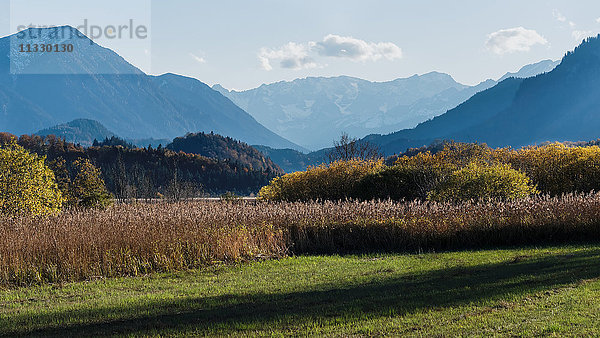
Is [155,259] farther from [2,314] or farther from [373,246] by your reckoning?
[373,246]

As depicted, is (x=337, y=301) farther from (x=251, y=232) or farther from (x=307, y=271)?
(x=251, y=232)

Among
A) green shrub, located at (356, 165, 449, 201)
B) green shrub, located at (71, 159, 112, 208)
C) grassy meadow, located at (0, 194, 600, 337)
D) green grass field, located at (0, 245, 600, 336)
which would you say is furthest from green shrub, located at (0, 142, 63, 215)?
green shrub, located at (71, 159, 112, 208)

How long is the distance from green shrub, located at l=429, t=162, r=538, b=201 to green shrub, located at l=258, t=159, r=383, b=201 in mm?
4148

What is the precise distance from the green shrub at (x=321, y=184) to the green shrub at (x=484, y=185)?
13.6 feet

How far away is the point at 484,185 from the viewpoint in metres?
17.6

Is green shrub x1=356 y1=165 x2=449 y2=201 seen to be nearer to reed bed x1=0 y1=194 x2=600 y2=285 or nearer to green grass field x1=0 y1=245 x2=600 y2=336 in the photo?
reed bed x1=0 y1=194 x2=600 y2=285

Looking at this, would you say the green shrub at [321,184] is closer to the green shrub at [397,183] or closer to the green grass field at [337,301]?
the green shrub at [397,183]

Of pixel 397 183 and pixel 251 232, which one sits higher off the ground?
pixel 397 183

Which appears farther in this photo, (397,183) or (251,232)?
(397,183)

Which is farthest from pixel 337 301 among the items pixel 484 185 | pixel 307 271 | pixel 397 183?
pixel 397 183

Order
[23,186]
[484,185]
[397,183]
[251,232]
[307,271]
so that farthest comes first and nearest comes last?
[397,183], [484,185], [23,186], [251,232], [307,271]

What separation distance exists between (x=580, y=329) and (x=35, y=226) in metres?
10.4

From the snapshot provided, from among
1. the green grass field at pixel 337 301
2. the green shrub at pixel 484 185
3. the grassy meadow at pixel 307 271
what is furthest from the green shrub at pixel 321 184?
the green grass field at pixel 337 301

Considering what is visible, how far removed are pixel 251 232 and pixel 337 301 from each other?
5.51 m
